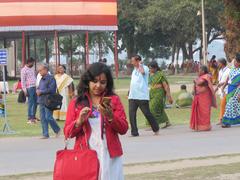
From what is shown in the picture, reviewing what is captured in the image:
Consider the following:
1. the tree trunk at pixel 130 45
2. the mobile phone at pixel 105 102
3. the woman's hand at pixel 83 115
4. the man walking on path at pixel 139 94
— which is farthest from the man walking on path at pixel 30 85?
the tree trunk at pixel 130 45

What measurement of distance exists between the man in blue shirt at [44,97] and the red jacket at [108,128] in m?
9.40

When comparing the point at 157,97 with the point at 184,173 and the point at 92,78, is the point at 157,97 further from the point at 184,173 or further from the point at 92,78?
the point at 92,78

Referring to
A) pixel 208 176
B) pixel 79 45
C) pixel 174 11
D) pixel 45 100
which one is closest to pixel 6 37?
pixel 174 11

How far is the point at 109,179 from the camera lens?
5.92m

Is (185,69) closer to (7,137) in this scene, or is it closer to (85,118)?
(7,137)

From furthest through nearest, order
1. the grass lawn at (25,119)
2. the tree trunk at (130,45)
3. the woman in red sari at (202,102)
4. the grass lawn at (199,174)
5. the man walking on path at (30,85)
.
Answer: the tree trunk at (130,45), the man walking on path at (30,85), the grass lawn at (25,119), the woman in red sari at (202,102), the grass lawn at (199,174)

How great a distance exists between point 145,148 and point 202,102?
11.3 ft

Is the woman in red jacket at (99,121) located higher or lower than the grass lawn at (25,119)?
higher

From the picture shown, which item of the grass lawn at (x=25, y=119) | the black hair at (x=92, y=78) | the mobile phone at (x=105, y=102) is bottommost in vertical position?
the grass lawn at (x=25, y=119)

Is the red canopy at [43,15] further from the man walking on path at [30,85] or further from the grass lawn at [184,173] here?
the grass lawn at [184,173]

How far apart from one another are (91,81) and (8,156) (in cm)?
726

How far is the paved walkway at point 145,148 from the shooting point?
11891mm

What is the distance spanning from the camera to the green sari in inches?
671

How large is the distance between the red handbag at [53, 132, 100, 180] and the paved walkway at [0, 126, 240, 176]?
520 centimetres
